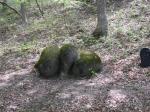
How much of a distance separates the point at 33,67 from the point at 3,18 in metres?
13.9

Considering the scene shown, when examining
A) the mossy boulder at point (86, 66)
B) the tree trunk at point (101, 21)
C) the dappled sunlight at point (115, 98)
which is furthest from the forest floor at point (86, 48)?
the tree trunk at point (101, 21)

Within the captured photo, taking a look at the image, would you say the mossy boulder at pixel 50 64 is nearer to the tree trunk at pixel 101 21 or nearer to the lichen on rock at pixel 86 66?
the lichen on rock at pixel 86 66

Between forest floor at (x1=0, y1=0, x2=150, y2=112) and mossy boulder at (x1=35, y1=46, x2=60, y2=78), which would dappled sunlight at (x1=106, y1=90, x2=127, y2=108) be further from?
mossy boulder at (x1=35, y1=46, x2=60, y2=78)

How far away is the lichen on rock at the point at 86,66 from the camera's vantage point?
13.5 meters

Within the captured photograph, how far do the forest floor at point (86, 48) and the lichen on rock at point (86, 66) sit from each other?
39cm

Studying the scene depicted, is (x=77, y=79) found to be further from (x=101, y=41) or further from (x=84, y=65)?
(x=101, y=41)

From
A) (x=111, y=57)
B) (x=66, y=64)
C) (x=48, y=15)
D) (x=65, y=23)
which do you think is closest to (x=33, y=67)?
(x=66, y=64)

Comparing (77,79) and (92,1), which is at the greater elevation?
(92,1)

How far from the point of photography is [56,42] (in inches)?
762

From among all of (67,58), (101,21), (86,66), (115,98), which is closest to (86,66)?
(86,66)

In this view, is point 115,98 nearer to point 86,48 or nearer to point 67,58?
point 67,58

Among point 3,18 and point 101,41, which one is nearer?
point 101,41

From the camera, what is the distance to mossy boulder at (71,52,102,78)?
44.3 ft

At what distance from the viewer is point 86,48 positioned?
17312 mm
